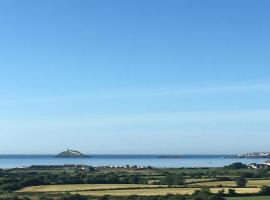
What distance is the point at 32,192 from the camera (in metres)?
72.8

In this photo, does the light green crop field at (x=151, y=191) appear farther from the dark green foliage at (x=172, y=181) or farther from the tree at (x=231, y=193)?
the dark green foliage at (x=172, y=181)

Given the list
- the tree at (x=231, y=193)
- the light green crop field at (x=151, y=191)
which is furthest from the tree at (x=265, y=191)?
the tree at (x=231, y=193)

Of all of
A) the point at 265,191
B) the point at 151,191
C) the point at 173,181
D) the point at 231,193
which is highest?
the point at 173,181

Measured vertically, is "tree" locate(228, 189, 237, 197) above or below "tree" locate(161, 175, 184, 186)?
below

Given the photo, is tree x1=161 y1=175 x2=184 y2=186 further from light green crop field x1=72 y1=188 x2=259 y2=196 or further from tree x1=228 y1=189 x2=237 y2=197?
tree x1=228 y1=189 x2=237 y2=197

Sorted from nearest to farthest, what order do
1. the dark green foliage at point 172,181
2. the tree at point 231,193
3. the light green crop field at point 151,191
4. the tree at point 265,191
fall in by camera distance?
the tree at point 231,193 → the tree at point 265,191 → the light green crop field at point 151,191 → the dark green foliage at point 172,181

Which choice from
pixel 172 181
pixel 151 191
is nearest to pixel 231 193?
pixel 151 191

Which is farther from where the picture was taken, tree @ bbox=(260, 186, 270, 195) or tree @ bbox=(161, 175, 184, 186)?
tree @ bbox=(161, 175, 184, 186)

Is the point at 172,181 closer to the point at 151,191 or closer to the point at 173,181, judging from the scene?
the point at 173,181

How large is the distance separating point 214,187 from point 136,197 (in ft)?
54.3

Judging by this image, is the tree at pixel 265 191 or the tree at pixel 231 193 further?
the tree at pixel 265 191

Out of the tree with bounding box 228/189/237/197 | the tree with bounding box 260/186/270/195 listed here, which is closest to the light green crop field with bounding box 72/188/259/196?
the tree with bounding box 260/186/270/195

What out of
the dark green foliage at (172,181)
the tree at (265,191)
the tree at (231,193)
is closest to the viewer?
the tree at (231,193)

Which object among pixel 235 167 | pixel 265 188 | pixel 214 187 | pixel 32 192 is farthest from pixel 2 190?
pixel 235 167
